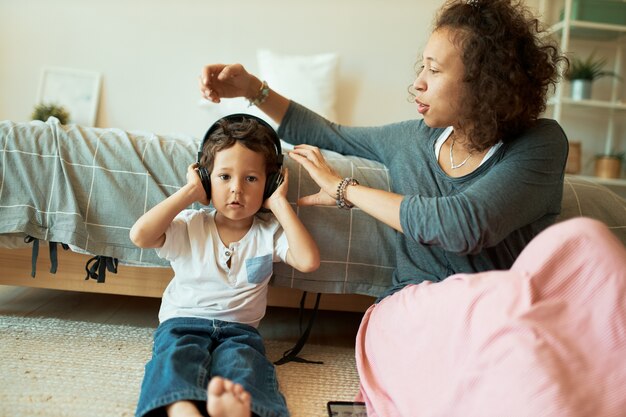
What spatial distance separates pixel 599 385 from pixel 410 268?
0.46m

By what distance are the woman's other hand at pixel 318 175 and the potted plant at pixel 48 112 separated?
1.61m

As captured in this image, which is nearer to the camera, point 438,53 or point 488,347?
point 488,347

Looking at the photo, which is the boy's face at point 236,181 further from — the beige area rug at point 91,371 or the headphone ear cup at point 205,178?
the beige area rug at point 91,371

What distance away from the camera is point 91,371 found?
102 centimetres

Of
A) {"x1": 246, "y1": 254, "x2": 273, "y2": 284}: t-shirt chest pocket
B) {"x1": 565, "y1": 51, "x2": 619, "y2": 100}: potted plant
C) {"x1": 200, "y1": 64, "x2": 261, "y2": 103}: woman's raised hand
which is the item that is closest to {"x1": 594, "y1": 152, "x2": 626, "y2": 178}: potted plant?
{"x1": 565, "y1": 51, "x2": 619, "y2": 100}: potted plant

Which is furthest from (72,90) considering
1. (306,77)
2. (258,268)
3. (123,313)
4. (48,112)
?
(258,268)

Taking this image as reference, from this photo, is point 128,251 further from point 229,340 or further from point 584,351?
point 584,351

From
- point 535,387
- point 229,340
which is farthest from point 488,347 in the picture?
point 229,340

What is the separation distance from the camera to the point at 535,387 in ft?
2.09

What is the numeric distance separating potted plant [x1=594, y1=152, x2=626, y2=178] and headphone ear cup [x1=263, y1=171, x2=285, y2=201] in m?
2.17

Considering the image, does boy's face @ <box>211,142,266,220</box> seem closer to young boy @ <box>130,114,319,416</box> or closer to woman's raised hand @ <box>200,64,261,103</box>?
young boy @ <box>130,114,319,416</box>

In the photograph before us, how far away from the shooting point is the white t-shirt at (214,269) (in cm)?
105

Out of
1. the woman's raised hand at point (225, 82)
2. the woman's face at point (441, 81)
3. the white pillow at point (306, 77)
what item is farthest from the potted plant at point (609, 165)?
the woman's raised hand at point (225, 82)

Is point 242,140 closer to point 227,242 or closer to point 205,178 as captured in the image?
point 205,178
